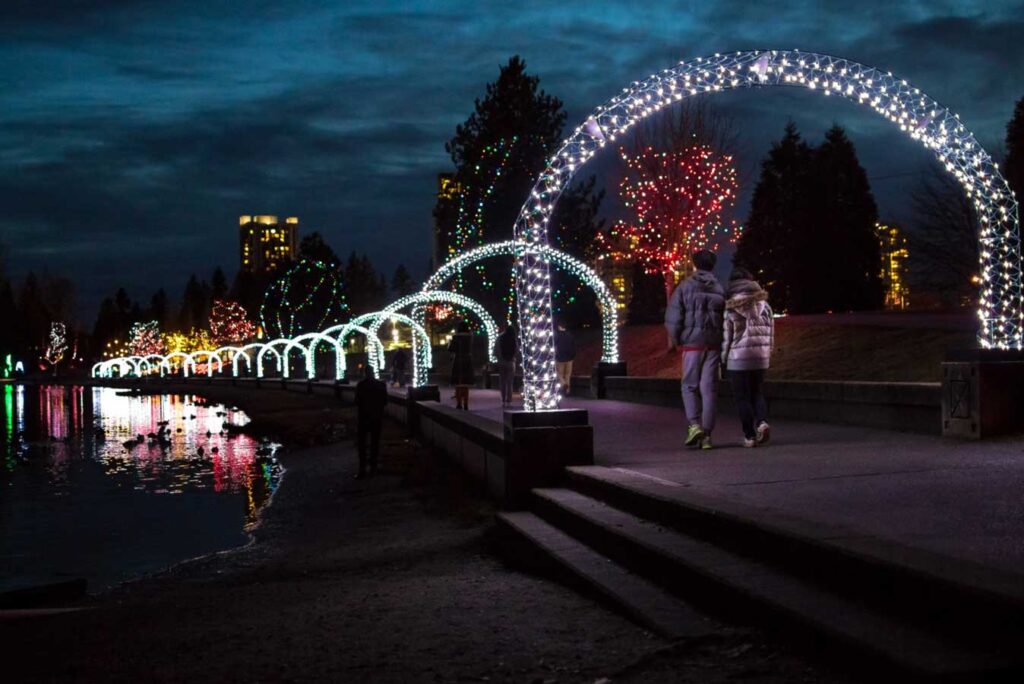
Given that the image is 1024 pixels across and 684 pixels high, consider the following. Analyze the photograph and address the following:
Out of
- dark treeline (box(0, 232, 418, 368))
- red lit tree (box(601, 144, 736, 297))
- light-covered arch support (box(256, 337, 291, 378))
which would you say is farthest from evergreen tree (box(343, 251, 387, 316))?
red lit tree (box(601, 144, 736, 297))

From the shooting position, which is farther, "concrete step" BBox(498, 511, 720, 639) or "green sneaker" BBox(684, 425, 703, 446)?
"green sneaker" BBox(684, 425, 703, 446)

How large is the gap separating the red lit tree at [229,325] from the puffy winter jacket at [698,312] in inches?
4688

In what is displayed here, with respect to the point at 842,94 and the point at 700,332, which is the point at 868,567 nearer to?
the point at 700,332

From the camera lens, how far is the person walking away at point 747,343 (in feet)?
41.2

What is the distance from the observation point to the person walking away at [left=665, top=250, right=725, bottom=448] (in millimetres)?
12578

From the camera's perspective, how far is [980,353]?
491 inches

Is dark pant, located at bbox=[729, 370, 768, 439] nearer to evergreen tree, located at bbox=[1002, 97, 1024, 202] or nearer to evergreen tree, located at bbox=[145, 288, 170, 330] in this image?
evergreen tree, located at bbox=[1002, 97, 1024, 202]

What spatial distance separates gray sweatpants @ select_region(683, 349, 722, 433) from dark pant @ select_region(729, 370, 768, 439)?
0.25 metres

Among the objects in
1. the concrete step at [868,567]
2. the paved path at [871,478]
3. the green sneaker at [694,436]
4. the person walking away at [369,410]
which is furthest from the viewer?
the person walking away at [369,410]

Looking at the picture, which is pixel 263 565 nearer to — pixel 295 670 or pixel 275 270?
pixel 295 670

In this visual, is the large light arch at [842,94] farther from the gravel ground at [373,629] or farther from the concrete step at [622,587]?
the concrete step at [622,587]

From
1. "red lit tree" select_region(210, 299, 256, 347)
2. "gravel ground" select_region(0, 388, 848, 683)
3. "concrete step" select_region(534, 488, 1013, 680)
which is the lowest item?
"gravel ground" select_region(0, 388, 848, 683)

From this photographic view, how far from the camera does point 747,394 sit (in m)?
12.8

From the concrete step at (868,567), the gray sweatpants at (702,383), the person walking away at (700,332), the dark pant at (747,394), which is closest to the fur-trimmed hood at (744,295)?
the person walking away at (700,332)
